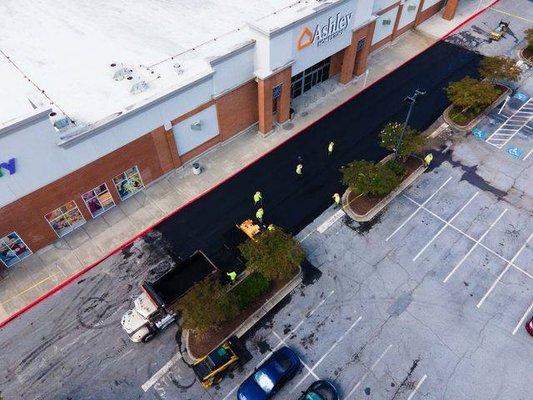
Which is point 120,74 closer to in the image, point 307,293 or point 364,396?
point 307,293

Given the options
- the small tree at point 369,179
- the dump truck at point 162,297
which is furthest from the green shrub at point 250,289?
the small tree at point 369,179

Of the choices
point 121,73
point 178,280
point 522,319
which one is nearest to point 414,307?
point 522,319

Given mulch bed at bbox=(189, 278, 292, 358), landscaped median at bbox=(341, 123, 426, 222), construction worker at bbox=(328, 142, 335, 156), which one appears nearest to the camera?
mulch bed at bbox=(189, 278, 292, 358)

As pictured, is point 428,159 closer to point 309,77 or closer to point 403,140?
point 403,140

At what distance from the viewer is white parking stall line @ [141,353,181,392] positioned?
23414 mm

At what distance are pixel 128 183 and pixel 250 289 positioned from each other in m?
13.1

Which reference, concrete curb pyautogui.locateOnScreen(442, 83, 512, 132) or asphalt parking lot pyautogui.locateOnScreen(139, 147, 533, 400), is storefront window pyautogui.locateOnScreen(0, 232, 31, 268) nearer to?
asphalt parking lot pyautogui.locateOnScreen(139, 147, 533, 400)

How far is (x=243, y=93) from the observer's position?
33.8 meters

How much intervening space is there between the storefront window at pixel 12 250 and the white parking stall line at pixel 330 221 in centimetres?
2088

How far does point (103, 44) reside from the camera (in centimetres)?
3341

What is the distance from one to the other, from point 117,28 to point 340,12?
19.1 metres

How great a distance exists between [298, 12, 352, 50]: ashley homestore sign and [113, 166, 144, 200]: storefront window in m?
16.6

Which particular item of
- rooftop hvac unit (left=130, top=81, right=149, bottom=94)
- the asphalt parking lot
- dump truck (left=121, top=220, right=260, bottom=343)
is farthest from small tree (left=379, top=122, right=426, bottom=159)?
rooftop hvac unit (left=130, top=81, right=149, bottom=94)

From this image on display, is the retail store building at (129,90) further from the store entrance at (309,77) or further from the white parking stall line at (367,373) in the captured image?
the white parking stall line at (367,373)
